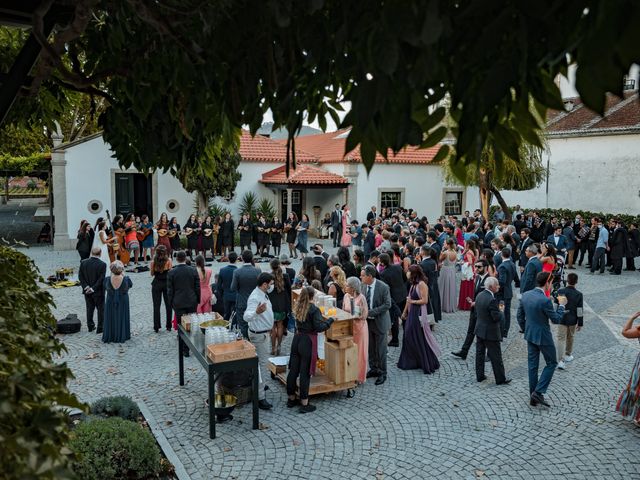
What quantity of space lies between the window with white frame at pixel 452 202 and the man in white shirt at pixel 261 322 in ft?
82.4

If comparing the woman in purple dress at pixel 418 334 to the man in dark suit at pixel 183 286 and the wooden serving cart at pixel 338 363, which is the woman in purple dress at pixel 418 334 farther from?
the man in dark suit at pixel 183 286

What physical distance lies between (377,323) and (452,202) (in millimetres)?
24646

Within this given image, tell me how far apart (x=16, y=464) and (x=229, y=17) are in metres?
2.71

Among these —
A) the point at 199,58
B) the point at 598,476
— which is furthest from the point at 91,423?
the point at 598,476

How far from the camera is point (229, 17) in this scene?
3441 mm

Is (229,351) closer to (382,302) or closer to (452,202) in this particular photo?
(382,302)

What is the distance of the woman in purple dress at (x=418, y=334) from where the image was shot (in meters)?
9.59

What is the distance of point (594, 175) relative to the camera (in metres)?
29.6

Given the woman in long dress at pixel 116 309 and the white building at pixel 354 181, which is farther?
the white building at pixel 354 181

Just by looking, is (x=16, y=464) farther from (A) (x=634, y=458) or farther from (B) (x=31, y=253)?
(B) (x=31, y=253)

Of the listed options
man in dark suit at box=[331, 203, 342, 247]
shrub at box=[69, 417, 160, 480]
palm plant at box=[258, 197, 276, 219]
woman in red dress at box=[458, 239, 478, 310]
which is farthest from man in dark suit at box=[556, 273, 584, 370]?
palm plant at box=[258, 197, 276, 219]

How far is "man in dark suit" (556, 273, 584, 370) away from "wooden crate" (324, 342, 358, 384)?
12.6 ft

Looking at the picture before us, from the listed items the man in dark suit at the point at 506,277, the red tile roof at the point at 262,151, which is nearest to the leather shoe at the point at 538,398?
the man in dark suit at the point at 506,277

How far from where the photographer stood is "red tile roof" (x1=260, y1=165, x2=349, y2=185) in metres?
27.4
